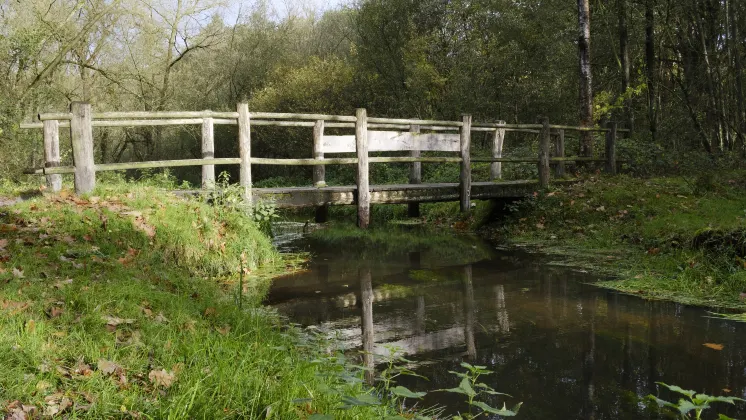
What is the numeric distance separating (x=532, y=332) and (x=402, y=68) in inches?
760

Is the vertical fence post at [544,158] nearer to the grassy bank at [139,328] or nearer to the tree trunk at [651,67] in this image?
the tree trunk at [651,67]

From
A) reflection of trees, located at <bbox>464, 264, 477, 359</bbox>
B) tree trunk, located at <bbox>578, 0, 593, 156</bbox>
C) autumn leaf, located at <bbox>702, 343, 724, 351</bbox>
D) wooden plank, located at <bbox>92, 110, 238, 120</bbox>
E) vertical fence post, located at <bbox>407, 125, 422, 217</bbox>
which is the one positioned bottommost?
autumn leaf, located at <bbox>702, 343, 724, 351</bbox>

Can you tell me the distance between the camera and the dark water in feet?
12.5

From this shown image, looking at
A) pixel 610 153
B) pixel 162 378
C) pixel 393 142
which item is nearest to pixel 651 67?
pixel 610 153

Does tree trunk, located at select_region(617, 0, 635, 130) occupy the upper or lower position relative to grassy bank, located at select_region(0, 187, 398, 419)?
upper

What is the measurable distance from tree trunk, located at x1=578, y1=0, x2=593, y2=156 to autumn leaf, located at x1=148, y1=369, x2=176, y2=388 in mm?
13289

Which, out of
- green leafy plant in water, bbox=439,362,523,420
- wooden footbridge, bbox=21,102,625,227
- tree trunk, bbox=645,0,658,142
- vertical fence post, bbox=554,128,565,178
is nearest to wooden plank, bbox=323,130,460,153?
wooden footbridge, bbox=21,102,625,227

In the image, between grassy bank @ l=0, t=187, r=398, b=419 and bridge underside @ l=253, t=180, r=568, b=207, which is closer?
grassy bank @ l=0, t=187, r=398, b=419

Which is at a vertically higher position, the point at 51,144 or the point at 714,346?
the point at 51,144

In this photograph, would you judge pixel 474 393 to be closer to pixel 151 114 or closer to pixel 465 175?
pixel 151 114

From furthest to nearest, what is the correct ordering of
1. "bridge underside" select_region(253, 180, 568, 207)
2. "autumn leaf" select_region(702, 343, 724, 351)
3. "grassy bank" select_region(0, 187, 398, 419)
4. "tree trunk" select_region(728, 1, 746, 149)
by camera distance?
"tree trunk" select_region(728, 1, 746, 149) < "bridge underside" select_region(253, 180, 568, 207) < "autumn leaf" select_region(702, 343, 724, 351) < "grassy bank" select_region(0, 187, 398, 419)

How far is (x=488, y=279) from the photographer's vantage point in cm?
745

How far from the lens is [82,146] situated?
7.80 m

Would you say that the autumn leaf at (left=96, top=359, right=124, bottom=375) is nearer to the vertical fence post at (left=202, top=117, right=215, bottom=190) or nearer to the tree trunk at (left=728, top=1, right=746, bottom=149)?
the vertical fence post at (left=202, top=117, right=215, bottom=190)
